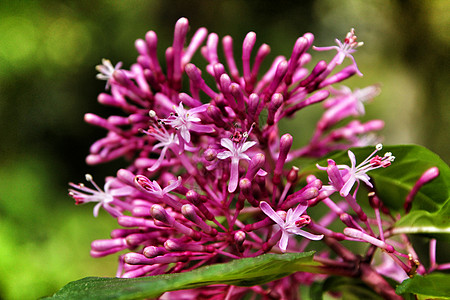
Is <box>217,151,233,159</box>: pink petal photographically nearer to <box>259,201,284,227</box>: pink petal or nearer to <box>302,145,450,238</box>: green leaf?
<box>259,201,284,227</box>: pink petal

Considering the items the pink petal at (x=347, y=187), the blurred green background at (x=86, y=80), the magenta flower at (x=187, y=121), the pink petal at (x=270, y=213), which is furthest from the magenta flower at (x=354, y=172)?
the blurred green background at (x=86, y=80)

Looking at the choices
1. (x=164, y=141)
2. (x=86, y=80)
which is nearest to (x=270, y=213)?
(x=164, y=141)

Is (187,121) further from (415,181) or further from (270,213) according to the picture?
(415,181)

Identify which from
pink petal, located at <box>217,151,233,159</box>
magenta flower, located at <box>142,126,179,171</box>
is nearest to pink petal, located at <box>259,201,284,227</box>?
pink petal, located at <box>217,151,233,159</box>

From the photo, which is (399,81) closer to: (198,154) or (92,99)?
(92,99)

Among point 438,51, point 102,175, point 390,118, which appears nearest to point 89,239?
point 102,175

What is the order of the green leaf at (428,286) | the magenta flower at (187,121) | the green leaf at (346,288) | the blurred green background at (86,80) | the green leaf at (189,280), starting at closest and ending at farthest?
the green leaf at (189,280), the green leaf at (428,286), the magenta flower at (187,121), the green leaf at (346,288), the blurred green background at (86,80)

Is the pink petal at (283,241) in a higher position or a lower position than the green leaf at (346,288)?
higher

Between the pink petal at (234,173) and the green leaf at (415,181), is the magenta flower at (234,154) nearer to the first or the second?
the pink petal at (234,173)
